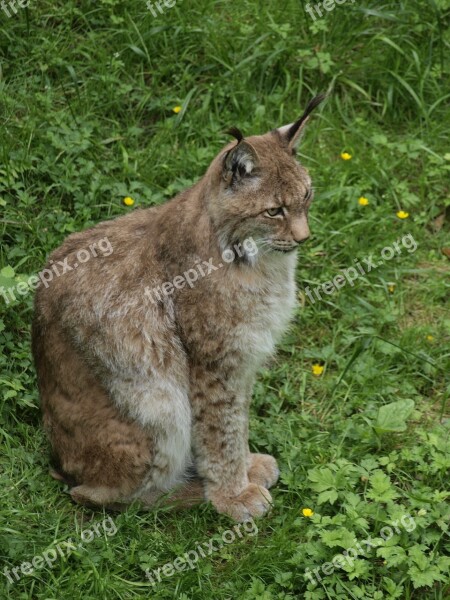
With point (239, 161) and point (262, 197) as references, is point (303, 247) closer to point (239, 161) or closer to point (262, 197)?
point (262, 197)

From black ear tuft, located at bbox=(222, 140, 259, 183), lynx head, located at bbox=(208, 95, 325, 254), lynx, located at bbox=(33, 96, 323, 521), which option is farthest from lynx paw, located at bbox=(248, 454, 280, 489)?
black ear tuft, located at bbox=(222, 140, 259, 183)

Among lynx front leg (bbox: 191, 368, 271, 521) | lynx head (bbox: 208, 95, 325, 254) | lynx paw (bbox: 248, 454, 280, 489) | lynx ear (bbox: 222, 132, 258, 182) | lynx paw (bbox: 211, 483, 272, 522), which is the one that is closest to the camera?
lynx ear (bbox: 222, 132, 258, 182)

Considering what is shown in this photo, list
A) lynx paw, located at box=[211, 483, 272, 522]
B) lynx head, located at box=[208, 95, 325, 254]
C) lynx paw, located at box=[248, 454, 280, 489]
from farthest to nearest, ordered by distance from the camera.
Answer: lynx paw, located at box=[248, 454, 280, 489] → lynx paw, located at box=[211, 483, 272, 522] → lynx head, located at box=[208, 95, 325, 254]

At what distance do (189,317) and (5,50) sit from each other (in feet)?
10.1

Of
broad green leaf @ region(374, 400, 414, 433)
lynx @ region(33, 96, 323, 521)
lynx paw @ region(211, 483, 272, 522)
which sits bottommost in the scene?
broad green leaf @ region(374, 400, 414, 433)

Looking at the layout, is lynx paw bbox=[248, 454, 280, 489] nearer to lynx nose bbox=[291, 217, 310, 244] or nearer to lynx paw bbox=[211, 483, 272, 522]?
lynx paw bbox=[211, 483, 272, 522]

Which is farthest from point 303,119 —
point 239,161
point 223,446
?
point 223,446

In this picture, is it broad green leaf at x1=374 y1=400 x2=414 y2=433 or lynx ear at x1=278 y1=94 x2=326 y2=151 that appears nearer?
lynx ear at x1=278 y1=94 x2=326 y2=151

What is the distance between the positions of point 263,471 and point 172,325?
1.01 m

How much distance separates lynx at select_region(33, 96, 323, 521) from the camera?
479cm

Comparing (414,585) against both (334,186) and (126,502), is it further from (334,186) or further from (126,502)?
(334,186)

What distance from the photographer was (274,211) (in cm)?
476

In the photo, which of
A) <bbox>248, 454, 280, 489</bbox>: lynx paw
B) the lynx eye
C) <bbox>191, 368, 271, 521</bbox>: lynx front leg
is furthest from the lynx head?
<bbox>248, 454, 280, 489</bbox>: lynx paw

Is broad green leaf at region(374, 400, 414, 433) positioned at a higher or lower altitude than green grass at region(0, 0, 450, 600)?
A: lower
